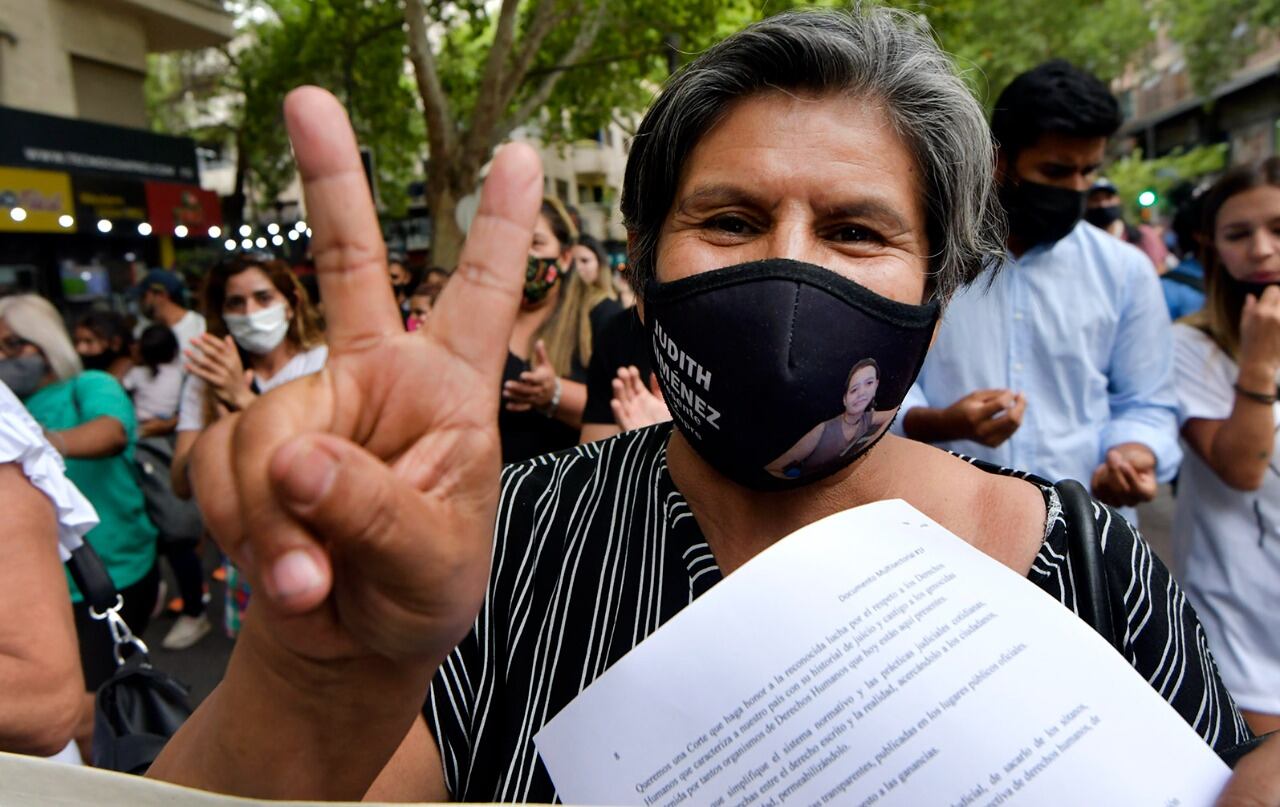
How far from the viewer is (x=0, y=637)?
54.8 inches

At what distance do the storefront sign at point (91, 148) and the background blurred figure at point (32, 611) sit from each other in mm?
11369

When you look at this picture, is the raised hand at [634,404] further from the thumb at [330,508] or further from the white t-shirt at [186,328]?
the white t-shirt at [186,328]

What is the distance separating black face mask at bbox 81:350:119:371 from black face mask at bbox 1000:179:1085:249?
6.02 m

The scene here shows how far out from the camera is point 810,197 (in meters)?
1.12

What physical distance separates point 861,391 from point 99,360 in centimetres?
648

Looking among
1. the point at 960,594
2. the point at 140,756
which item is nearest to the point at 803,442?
the point at 960,594

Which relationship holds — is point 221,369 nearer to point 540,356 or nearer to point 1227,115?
point 540,356

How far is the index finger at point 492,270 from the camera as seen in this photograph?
0.78 metres

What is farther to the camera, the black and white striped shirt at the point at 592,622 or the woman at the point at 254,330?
the woman at the point at 254,330

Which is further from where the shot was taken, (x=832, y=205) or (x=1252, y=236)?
(x=1252, y=236)

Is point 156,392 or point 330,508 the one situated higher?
point 330,508

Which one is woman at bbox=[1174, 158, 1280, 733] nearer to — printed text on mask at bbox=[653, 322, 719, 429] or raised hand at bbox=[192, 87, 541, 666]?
printed text on mask at bbox=[653, 322, 719, 429]

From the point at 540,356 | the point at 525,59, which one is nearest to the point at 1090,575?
the point at 540,356

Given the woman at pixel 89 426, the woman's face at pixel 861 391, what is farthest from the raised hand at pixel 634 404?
the woman at pixel 89 426
